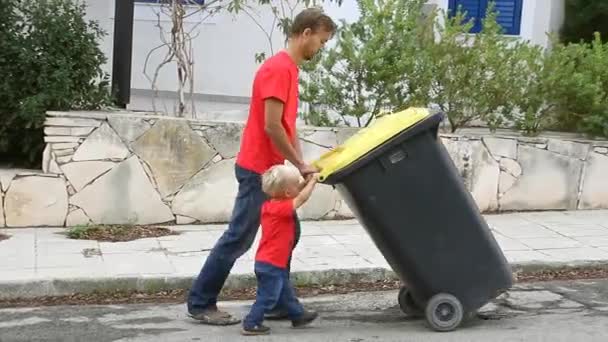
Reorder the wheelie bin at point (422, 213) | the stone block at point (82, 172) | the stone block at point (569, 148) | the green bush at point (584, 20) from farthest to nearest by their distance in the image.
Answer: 1. the green bush at point (584, 20)
2. the stone block at point (569, 148)
3. the stone block at point (82, 172)
4. the wheelie bin at point (422, 213)

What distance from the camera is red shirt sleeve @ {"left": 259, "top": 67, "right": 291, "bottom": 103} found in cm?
474

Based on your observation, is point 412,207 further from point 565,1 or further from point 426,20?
point 565,1

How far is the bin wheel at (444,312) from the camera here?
4.96 m

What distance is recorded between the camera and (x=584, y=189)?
8680mm

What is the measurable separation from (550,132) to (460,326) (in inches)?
177

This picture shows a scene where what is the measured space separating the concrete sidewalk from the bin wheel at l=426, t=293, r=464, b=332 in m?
1.41

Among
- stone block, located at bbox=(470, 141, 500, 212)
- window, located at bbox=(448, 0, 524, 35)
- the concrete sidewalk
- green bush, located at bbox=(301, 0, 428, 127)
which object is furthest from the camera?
window, located at bbox=(448, 0, 524, 35)

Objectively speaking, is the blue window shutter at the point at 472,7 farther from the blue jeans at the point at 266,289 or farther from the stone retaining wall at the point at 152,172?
the blue jeans at the point at 266,289

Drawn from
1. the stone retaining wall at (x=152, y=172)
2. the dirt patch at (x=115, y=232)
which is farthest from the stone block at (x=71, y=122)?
the dirt patch at (x=115, y=232)

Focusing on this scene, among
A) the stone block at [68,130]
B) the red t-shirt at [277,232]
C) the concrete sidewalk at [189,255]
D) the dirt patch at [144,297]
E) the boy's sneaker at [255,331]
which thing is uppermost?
the stone block at [68,130]

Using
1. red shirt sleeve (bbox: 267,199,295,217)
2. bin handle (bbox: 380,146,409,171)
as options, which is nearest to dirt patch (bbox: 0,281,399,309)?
red shirt sleeve (bbox: 267,199,295,217)

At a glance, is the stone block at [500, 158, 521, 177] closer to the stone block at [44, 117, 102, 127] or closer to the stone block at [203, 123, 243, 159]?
the stone block at [203, 123, 243, 159]

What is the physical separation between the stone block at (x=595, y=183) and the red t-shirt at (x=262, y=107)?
4.67 metres

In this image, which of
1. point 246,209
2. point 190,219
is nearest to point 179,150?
point 190,219
